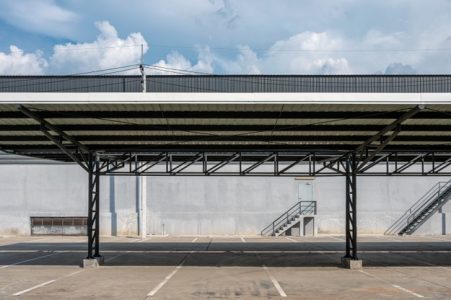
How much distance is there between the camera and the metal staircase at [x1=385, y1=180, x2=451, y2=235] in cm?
4078

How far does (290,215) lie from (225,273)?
21.7 meters

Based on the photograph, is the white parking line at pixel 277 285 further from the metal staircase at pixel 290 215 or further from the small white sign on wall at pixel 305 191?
the small white sign on wall at pixel 305 191

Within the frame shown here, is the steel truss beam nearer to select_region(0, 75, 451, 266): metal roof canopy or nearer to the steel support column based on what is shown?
the steel support column

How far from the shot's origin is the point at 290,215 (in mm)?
40469

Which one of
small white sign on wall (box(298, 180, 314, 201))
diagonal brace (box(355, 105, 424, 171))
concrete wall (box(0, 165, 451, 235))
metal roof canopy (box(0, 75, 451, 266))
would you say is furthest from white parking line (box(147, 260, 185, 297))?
small white sign on wall (box(298, 180, 314, 201))

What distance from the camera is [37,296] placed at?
→ 14.6 m

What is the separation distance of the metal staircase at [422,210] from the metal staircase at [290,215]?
A: 6.48 metres

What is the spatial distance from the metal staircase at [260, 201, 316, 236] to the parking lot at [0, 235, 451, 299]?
29.9 ft

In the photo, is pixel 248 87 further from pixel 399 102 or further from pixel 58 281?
pixel 58 281

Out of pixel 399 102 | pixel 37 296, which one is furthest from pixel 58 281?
pixel 399 102

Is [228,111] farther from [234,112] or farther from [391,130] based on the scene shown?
[391,130]

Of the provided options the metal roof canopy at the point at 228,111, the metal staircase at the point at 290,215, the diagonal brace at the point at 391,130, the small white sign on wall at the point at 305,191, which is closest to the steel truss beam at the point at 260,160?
the diagonal brace at the point at 391,130

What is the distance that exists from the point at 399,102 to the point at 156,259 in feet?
44.3

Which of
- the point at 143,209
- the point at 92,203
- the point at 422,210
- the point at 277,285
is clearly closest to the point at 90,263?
the point at 92,203
